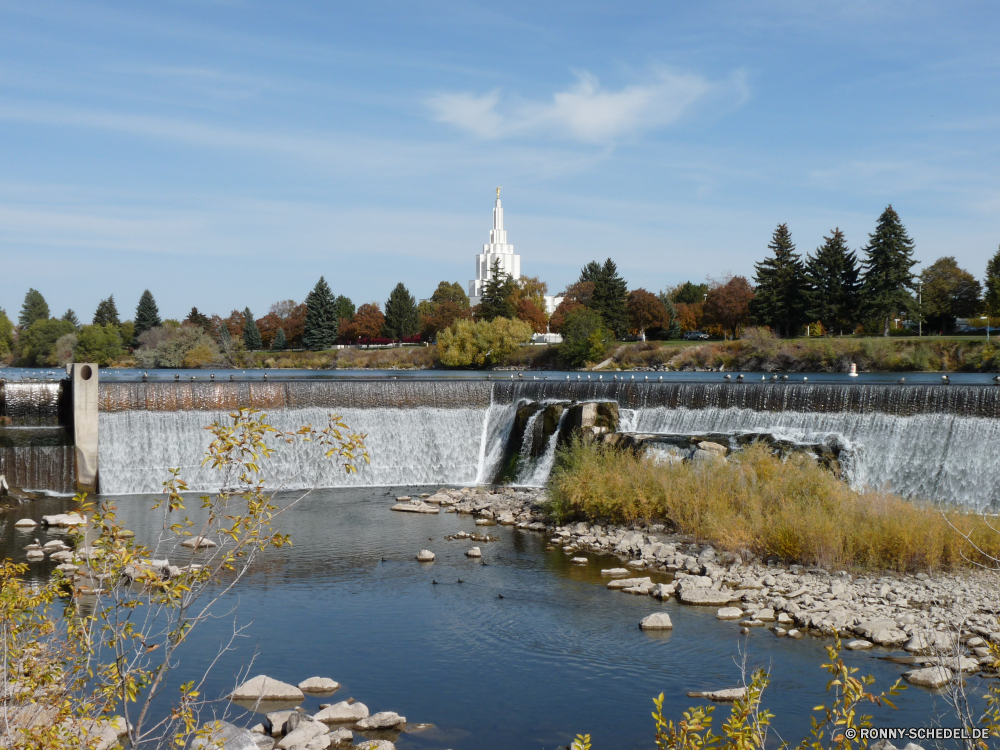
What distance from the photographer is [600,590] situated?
12.7 m

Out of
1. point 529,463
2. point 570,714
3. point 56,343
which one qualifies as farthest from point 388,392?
point 56,343

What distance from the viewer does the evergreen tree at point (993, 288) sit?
49.4 m

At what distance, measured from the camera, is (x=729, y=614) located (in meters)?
11.3

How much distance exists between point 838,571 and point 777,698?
4692 millimetres

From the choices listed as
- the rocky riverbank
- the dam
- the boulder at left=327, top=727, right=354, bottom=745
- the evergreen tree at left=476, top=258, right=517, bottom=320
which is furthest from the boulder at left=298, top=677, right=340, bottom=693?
the evergreen tree at left=476, top=258, right=517, bottom=320

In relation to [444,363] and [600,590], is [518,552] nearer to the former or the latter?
[600,590]

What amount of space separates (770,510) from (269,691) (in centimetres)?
905

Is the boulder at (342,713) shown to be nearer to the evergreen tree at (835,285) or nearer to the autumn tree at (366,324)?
the evergreen tree at (835,285)

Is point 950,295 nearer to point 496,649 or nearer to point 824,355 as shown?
point 824,355

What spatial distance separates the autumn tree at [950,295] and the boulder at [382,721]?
56.2m

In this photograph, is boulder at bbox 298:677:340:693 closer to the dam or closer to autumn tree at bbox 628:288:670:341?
the dam

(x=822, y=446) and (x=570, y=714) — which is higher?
(x=822, y=446)

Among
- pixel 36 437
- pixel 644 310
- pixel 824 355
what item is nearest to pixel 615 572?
pixel 36 437

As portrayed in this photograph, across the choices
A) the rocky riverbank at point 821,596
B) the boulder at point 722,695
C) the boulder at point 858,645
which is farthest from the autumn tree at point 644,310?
the boulder at point 722,695
